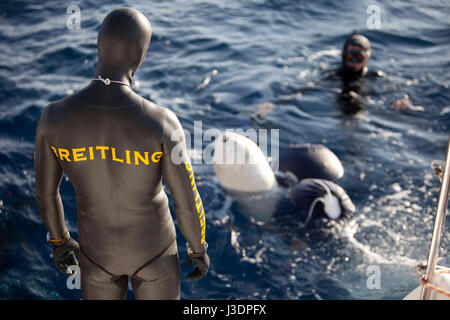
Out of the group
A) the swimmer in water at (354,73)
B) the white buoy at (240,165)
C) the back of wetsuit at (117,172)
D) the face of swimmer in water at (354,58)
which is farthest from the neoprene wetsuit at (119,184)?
the face of swimmer in water at (354,58)

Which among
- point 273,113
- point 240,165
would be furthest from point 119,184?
point 273,113

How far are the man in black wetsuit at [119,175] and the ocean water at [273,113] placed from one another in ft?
8.97

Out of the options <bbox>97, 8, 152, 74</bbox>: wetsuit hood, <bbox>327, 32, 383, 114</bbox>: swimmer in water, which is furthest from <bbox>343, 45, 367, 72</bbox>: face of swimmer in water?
<bbox>97, 8, 152, 74</bbox>: wetsuit hood

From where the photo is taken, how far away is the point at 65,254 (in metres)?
3.36

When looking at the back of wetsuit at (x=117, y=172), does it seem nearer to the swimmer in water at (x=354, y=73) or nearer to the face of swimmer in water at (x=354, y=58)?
the swimmer in water at (x=354, y=73)

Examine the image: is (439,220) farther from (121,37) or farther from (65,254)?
(65,254)

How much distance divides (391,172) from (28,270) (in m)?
5.37

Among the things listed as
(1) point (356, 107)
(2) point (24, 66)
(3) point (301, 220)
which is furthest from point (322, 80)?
(2) point (24, 66)

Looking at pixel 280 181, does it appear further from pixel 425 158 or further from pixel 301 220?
pixel 425 158

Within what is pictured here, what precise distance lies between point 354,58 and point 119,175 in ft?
26.4

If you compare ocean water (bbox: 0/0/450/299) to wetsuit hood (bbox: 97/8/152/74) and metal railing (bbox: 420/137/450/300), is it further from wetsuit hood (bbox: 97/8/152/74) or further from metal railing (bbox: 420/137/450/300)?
wetsuit hood (bbox: 97/8/152/74)

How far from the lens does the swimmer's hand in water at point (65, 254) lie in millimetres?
3344

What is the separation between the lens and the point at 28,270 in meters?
6.07

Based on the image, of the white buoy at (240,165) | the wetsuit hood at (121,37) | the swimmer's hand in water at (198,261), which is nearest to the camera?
the wetsuit hood at (121,37)
